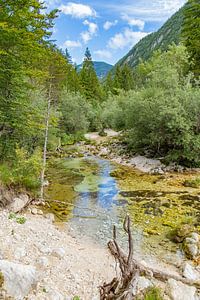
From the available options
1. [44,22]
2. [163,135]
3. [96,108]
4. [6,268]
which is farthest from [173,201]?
[96,108]

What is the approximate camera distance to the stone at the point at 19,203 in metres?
12.1

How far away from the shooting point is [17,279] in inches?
248

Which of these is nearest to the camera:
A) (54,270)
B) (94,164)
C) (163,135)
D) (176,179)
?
(54,270)

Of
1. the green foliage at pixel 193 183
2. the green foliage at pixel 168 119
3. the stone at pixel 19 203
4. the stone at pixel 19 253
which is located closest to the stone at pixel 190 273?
the stone at pixel 19 253

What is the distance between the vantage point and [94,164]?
2622 centimetres

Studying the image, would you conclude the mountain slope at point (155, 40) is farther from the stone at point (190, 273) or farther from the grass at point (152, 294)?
the grass at point (152, 294)

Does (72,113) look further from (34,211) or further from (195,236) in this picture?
(195,236)

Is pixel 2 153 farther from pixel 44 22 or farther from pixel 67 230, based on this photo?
pixel 44 22

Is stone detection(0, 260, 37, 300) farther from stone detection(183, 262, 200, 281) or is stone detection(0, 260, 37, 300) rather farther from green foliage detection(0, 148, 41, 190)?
green foliage detection(0, 148, 41, 190)

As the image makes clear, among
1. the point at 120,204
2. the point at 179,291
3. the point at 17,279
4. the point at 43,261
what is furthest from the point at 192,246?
the point at 17,279

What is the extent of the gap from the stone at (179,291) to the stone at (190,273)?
2.68ft

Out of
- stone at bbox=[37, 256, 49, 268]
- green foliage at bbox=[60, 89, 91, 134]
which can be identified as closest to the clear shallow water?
stone at bbox=[37, 256, 49, 268]

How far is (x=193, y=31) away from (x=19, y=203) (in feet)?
96.0

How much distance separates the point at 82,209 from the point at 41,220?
112 inches
